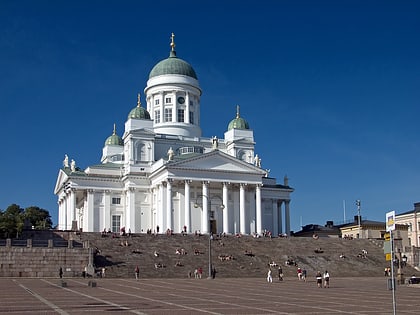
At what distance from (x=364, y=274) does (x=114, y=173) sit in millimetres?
37967

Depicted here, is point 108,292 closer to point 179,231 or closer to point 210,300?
point 210,300

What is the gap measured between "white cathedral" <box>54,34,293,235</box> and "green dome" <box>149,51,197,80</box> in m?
0.17

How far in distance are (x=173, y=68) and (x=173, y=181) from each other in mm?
23110

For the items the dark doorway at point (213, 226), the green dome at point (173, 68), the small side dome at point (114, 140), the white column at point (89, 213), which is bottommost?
the dark doorway at point (213, 226)

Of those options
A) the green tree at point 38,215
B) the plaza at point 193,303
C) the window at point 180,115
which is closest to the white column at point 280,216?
the window at point 180,115

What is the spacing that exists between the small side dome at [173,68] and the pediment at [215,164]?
19.7m

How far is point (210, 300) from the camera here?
107 feet

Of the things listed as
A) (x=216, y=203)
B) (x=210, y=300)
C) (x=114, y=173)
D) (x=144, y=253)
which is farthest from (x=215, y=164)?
(x=210, y=300)

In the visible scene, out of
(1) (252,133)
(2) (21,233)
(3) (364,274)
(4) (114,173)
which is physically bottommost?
(3) (364,274)

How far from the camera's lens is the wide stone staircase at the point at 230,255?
2445 inches

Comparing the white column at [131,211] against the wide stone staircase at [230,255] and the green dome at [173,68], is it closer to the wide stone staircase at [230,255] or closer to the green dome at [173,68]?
the wide stone staircase at [230,255]

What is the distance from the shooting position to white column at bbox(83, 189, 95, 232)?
286ft

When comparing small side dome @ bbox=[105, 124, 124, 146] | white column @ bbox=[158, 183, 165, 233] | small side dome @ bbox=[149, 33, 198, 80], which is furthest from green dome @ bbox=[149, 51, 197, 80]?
white column @ bbox=[158, 183, 165, 233]

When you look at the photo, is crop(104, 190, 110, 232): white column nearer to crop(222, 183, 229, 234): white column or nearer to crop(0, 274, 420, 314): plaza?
crop(222, 183, 229, 234): white column
